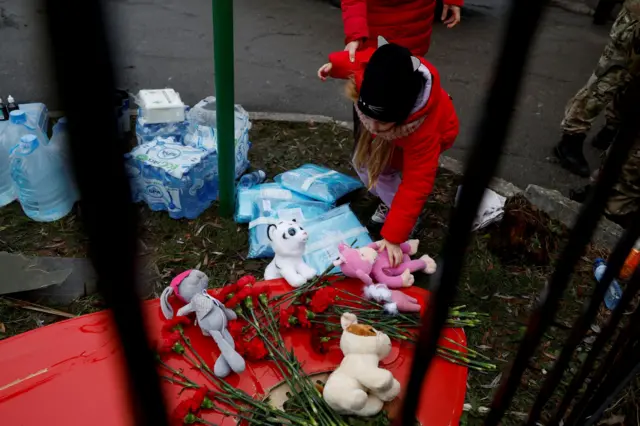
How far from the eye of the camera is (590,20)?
6.55 meters

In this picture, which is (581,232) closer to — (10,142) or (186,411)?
(186,411)

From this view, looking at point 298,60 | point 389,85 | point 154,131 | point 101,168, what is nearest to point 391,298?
point 389,85

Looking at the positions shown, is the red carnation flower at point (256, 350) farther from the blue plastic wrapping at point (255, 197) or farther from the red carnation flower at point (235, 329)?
the blue plastic wrapping at point (255, 197)

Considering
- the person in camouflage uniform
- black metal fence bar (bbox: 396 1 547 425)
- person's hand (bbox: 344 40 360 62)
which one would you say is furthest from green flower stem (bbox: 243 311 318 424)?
the person in camouflage uniform

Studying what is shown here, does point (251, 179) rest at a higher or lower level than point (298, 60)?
higher

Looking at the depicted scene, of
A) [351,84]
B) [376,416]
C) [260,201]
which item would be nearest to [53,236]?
Answer: [260,201]

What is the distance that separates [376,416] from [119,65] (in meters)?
1.47

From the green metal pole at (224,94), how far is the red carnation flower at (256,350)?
929 millimetres

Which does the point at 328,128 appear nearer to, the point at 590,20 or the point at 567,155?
the point at 567,155

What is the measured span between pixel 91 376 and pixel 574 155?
3015 mm

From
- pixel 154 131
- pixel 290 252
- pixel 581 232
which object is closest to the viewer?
pixel 581 232

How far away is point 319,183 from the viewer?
107 inches

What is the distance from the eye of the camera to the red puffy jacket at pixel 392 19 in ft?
7.84

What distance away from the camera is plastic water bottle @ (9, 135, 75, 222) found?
97.8 inches
